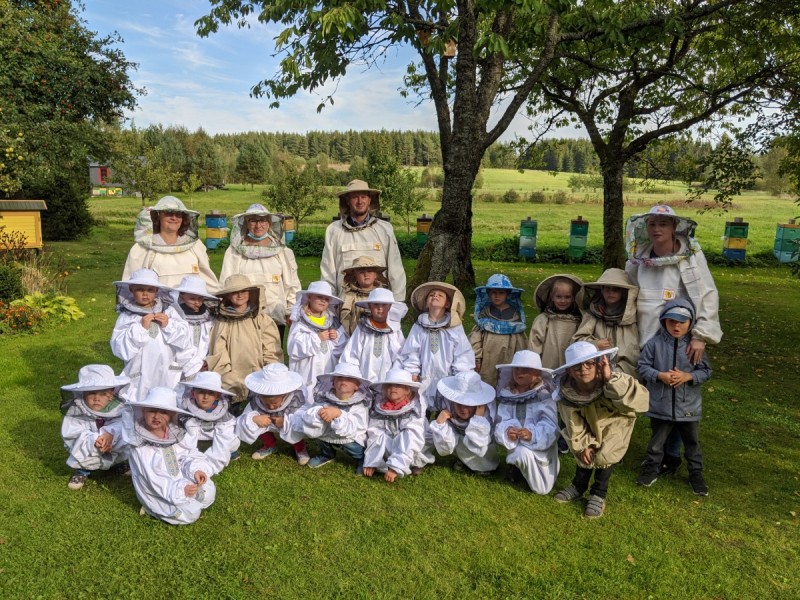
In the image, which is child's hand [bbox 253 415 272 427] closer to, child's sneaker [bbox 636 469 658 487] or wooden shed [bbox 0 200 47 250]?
child's sneaker [bbox 636 469 658 487]

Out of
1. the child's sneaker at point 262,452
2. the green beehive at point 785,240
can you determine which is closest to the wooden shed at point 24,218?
the child's sneaker at point 262,452

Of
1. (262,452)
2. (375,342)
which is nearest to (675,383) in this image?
(375,342)

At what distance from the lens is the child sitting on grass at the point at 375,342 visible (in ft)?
17.7

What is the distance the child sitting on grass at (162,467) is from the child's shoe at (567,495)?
2.78m

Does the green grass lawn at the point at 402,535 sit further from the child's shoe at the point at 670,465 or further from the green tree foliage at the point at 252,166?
the green tree foliage at the point at 252,166

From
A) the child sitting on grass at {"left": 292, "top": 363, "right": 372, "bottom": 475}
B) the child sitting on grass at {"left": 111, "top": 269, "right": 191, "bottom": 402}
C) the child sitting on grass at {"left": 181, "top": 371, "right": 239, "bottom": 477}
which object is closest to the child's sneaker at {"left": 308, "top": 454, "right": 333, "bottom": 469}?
the child sitting on grass at {"left": 292, "top": 363, "right": 372, "bottom": 475}

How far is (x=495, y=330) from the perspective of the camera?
547 centimetres

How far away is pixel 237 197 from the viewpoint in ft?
168

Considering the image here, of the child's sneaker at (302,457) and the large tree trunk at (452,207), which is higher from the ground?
the large tree trunk at (452,207)

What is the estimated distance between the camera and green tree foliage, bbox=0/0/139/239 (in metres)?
12.1

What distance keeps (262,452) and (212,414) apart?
2.74ft

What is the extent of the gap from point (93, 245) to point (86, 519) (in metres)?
20.6

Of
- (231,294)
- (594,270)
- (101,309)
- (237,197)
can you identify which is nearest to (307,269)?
(101,309)

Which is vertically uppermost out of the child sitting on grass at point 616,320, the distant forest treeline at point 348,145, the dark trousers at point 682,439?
the distant forest treeline at point 348,145
